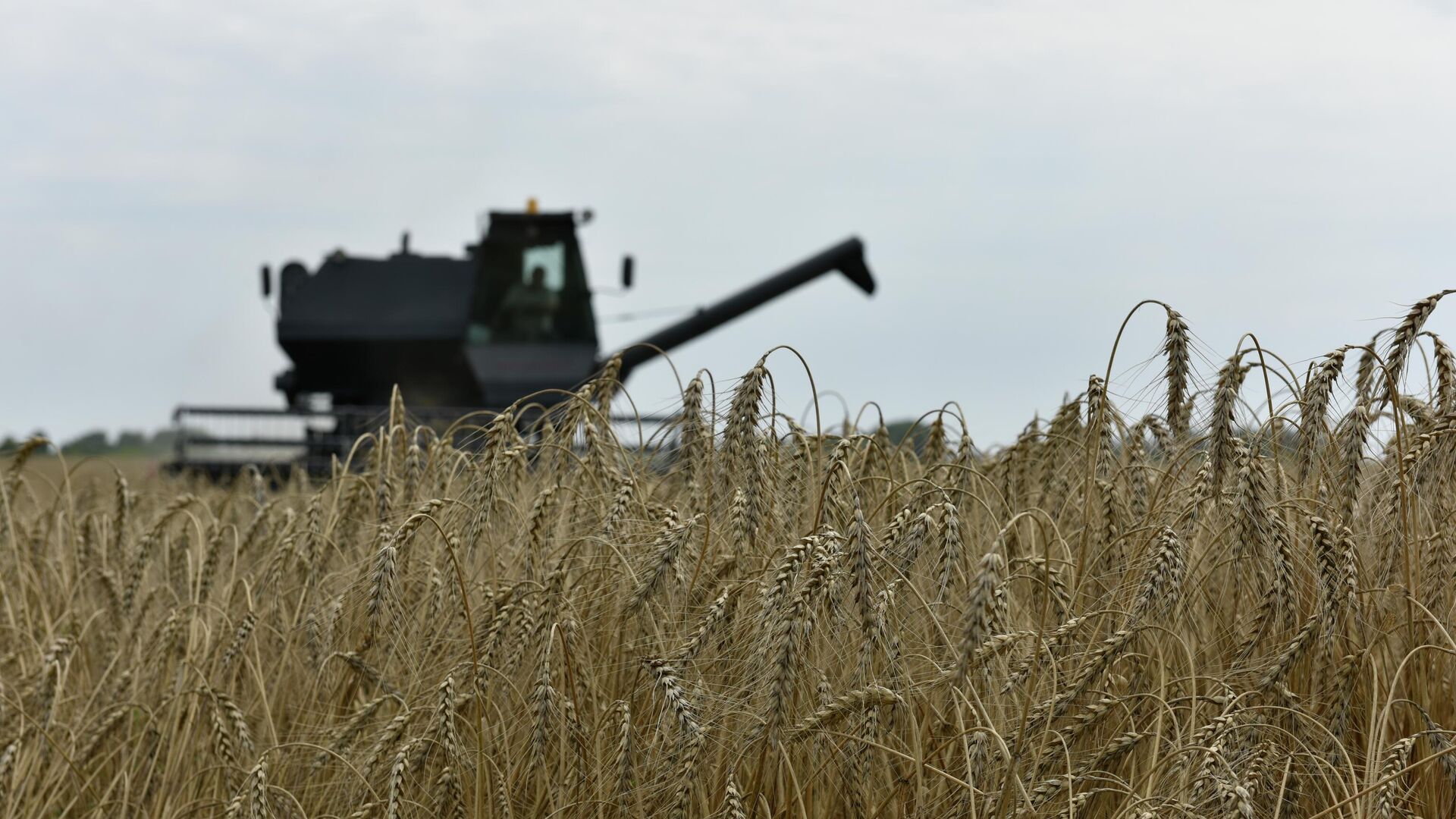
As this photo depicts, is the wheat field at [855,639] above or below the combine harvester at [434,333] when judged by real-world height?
below

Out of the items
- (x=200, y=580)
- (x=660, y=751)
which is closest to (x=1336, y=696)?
(x=660, y=751)

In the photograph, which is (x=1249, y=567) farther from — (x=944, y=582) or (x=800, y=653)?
(x=800, y=653)

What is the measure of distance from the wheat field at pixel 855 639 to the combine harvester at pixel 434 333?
28.5 feet

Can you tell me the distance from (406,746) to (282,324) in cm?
1343

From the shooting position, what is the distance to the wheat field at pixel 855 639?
2035mm

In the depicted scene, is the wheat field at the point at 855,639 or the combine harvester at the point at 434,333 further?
the combine harvester at the point at 434,333

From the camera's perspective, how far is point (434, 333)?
14516 mm

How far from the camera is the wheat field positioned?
204 centimetres

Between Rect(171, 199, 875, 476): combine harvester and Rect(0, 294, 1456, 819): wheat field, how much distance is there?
28.5 ft

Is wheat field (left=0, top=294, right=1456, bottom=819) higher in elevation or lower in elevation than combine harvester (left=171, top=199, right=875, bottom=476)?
lower

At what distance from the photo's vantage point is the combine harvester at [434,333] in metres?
13.0

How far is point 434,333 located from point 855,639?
12834 mm

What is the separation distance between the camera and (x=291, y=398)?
51.4ft

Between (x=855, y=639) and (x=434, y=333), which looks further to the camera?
(x=434, y=333)
